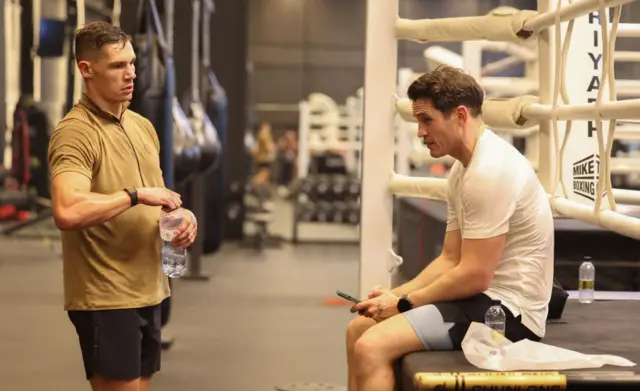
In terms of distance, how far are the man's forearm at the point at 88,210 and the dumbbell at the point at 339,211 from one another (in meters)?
9.42

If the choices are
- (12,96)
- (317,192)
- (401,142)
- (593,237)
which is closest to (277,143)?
(12,96)

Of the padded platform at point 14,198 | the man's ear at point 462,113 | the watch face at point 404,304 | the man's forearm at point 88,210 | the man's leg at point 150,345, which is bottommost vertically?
the padded platform at point 14,198

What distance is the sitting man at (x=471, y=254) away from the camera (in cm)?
247

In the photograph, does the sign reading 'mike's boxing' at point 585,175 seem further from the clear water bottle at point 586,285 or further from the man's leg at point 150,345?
the man's leg at point 150,345

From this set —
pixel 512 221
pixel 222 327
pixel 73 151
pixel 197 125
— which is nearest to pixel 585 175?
pixel 512 221

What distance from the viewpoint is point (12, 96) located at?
1377cm

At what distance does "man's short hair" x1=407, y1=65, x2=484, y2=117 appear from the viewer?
8.18 feet

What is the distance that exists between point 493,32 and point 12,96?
1174cm

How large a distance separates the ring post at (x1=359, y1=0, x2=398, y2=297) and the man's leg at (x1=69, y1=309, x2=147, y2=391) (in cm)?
107

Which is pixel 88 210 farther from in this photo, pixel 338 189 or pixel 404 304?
pixel 338 189

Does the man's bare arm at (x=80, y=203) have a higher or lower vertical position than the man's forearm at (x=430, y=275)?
higher

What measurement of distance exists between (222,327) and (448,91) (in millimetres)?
3759

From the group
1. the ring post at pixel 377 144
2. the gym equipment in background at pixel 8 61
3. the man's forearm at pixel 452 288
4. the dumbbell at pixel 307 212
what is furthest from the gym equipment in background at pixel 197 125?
the dumbbell at pixel 307 212

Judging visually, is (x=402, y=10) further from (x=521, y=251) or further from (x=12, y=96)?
(x=521, y=251)
